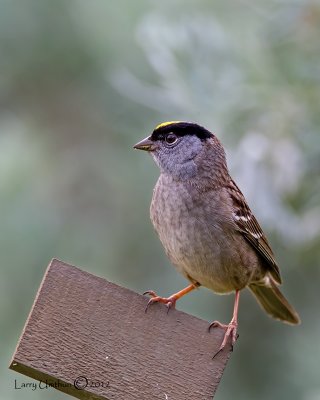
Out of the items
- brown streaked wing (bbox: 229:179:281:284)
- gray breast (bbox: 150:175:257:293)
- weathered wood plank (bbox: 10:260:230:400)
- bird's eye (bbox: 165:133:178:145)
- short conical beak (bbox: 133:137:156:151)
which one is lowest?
weathered wood plank (bbox: 10:260:230:400)

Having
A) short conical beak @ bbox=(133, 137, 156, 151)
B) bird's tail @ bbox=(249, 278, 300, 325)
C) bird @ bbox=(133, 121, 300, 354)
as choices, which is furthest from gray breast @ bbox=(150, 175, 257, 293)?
bird's tail @ bbox=(249, 278, 300, 325)

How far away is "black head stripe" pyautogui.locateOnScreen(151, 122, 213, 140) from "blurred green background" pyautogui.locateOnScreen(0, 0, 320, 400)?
A: 309 millimetres

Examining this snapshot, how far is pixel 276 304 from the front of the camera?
13.8 feet

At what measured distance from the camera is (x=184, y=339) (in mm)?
2719

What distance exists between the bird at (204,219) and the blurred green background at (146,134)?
231mm

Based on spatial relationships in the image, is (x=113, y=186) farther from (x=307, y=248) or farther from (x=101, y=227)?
(x=307, y=248)

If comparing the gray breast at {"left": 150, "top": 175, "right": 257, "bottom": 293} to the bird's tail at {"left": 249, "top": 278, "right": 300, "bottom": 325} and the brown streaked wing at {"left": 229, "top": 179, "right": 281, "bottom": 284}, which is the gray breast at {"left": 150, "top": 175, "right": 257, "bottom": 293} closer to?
the brown streaked wing at {"left": 229, "top": 179, "right": 281, "bottom": 284}

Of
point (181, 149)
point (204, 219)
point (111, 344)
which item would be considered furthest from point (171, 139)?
point (111, 344)

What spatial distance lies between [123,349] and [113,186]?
258 cm

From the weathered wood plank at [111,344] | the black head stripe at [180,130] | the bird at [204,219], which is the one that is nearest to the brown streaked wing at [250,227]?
the bird at [204,219]

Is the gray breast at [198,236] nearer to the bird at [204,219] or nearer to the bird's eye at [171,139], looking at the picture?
the bird at [204,219]

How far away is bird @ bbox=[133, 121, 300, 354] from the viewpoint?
371cm

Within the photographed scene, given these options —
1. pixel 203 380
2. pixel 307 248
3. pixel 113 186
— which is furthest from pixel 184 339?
pixel 113 186

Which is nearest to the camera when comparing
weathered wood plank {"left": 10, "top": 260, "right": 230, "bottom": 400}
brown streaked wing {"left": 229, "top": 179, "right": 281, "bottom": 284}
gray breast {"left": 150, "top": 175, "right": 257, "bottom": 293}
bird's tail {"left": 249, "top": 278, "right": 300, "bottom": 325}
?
weathered wood plank {"left": 10, "top": 260, "right": 230, "bottom": 400}
